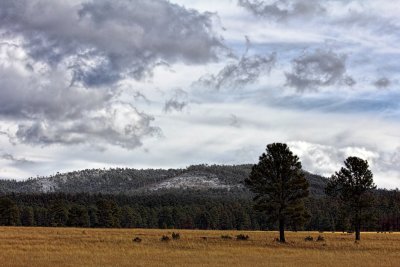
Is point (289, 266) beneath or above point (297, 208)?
beneath

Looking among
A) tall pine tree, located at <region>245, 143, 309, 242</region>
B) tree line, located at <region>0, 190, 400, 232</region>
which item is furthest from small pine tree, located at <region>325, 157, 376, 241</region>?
tree line, located at <region>0, 190, 400, 232</region>

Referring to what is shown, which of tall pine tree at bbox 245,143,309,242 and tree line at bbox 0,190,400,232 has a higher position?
tall pine tree at bbox 245,143,309,242

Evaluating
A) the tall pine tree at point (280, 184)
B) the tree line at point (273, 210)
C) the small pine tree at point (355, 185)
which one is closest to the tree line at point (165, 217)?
the tree line at point (273, 210)

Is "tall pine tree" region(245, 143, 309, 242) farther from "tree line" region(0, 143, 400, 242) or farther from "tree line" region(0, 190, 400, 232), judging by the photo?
"tree line" region(0, 190, 400, 232)

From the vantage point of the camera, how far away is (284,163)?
6188 centimetres

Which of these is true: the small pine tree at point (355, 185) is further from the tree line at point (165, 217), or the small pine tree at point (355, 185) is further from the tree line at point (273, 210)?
the tree line at point (165, 217)

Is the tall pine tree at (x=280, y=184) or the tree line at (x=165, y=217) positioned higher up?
the tall pine tree at (x=280, y=184)

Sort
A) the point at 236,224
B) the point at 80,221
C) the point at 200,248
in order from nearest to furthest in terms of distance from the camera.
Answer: the point at 200,248, the point at 80,221, the point at 236,224

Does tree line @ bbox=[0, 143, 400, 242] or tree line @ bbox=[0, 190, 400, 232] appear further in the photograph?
tree line @ bbox=[0, 190, 400, 232]

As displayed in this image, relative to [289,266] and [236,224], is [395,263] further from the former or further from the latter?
[236,224]

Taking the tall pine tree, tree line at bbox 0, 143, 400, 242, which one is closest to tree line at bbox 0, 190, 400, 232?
tree line at bbox 0, 143, 400, 242

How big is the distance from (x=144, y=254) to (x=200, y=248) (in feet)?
26.1

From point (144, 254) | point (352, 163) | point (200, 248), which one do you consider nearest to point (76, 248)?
point (144, 254)

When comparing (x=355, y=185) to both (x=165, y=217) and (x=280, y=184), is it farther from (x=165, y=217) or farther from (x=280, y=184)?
(x=165, y=217)
